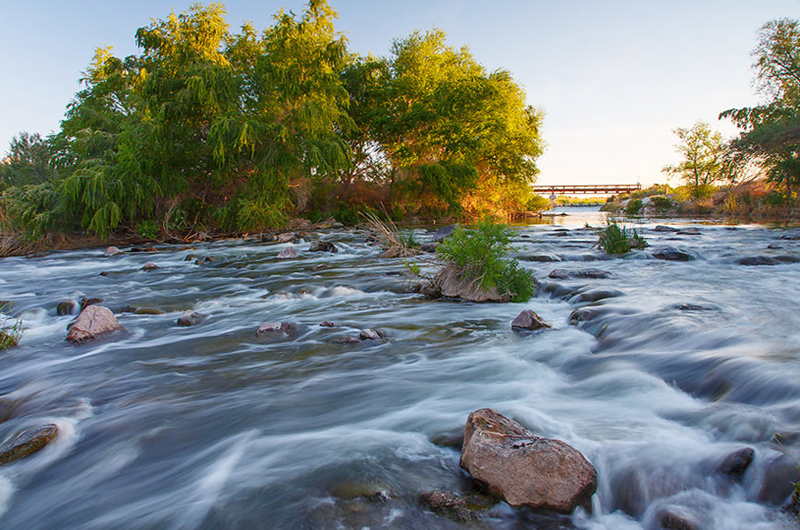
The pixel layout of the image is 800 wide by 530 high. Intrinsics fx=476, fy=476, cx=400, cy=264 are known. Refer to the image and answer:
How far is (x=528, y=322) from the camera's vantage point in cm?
523

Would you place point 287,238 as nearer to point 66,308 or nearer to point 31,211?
point 31,211

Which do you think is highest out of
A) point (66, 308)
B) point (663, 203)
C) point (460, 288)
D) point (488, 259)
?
point (663, 203)

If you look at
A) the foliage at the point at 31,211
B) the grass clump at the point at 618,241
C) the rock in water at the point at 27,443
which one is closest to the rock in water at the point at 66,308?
the rock in water at the point at 27,443

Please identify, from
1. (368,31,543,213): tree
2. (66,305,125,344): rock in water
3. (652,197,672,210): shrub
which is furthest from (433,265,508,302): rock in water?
(652,197,672,210): shrub

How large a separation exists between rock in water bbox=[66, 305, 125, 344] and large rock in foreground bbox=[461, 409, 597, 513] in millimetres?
4937

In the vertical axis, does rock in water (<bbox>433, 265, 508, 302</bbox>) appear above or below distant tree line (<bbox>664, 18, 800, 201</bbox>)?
below

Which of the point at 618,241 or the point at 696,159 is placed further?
the point at 696,159

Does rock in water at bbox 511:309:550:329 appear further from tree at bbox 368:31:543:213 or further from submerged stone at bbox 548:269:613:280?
tree at bbox 368:31:543:213

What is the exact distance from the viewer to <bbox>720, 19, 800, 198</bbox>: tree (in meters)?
22.2

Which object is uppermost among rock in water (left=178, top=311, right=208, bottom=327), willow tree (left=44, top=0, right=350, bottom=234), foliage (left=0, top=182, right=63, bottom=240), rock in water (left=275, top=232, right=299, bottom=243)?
willow tree (left=44, top=0, right=350, bottom=234)

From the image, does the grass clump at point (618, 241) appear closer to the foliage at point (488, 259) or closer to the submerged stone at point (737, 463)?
the foliage at point (488, 259)

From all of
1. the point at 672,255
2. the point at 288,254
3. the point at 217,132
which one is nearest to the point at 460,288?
the point at 672,255

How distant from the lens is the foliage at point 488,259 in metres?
6.51

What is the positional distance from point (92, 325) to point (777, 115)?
1248 inches
